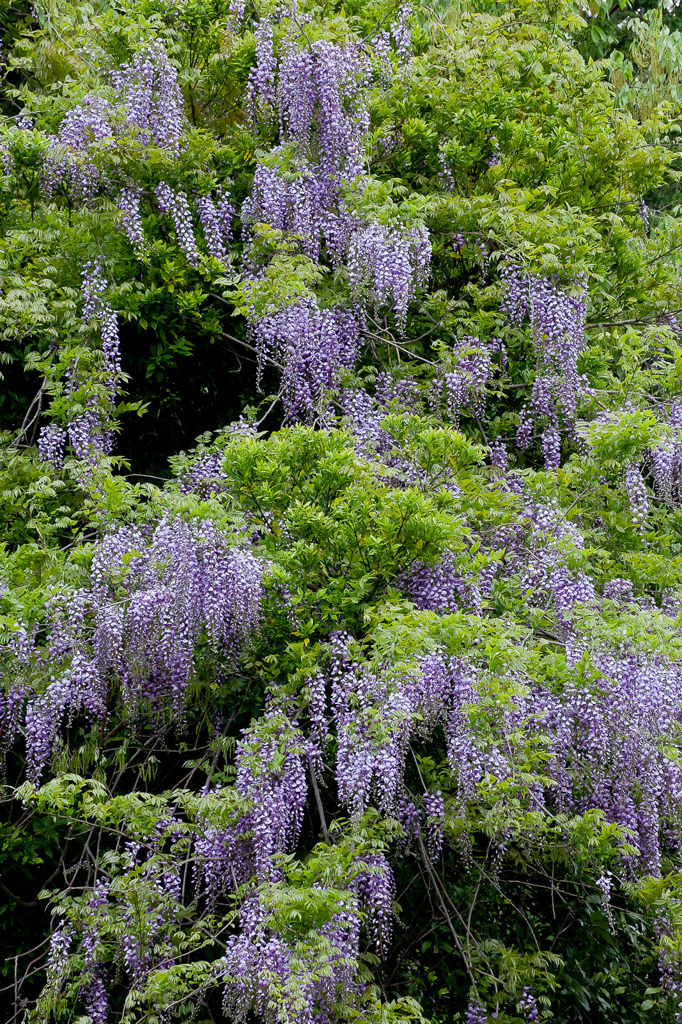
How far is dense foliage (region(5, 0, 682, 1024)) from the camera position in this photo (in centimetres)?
382

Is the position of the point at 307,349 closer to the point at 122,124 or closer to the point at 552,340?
the point at 552,340

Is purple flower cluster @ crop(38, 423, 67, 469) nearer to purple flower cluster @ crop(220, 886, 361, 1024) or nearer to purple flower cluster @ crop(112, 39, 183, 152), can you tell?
purple flower cluster @ crop(112, 39, 183, 152)

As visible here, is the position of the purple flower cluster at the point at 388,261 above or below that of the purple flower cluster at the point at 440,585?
above

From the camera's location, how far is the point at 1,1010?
4.71 meters

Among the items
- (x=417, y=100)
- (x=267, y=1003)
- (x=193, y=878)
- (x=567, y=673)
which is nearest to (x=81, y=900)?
(x=193, y=878)

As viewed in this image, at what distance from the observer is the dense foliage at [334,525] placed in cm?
382

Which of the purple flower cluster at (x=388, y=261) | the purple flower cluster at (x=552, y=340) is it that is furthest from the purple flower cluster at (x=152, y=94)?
the purple flower cluster at (x=552, y=340)

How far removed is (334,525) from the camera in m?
4.14

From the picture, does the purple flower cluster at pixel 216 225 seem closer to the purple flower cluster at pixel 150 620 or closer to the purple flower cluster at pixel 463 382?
the purple flower cluster at pixel 463 382

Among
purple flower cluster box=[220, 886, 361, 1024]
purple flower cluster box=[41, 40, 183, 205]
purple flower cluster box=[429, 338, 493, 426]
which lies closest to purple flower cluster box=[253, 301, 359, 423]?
purple flower cluster box=[429, 338, 493, 426]

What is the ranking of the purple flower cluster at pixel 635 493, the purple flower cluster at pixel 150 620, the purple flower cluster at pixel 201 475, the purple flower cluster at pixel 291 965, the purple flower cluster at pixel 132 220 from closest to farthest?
the purple flower cluster at pixel 291 965
the purple flower cluster at pixel 150 620
the purple flower cluster at pixel 201 475
the purple flower cluster at pixel 635 493
the purple flower cluster at pixel 132 220

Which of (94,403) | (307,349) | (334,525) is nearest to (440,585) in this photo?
(334,525)

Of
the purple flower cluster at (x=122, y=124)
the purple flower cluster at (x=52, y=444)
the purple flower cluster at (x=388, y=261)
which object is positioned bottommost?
the purple flower cluster at (x=52, y=444)

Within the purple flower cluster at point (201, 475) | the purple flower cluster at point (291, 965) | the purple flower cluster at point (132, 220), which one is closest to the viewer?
the purple flower cluster at point (291, 965)
